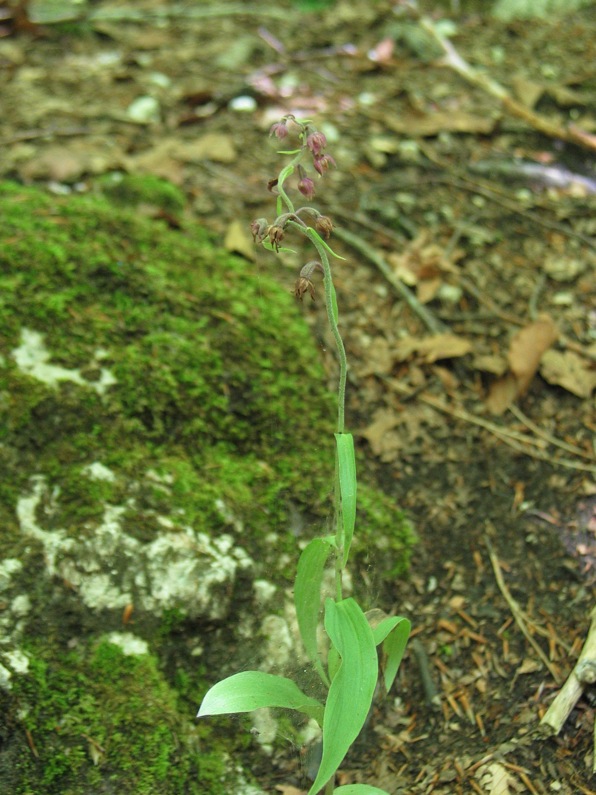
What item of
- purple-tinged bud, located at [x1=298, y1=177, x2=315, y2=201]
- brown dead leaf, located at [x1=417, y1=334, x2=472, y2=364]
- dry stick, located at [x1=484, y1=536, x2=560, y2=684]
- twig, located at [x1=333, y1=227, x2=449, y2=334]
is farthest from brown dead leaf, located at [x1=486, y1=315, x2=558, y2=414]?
purple-tinged bud, located at [x1=298, y1=177, x2=315, y2=201]

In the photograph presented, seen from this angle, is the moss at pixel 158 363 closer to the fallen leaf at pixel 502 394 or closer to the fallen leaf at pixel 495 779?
the fallen leaf at pixel 502 394

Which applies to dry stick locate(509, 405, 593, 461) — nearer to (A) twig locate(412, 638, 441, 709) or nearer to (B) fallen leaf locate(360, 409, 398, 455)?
(B) fallen leaf locate(360, 409, 398, 455)

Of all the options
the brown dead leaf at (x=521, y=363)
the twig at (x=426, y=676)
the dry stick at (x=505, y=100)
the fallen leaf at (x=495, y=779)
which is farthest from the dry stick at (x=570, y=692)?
the dry stick at (x=505, y=100)

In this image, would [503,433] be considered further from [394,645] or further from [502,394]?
[394,645]

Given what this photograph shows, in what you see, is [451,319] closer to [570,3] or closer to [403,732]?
[403,732]

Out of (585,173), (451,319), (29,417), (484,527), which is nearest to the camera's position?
(29,417)

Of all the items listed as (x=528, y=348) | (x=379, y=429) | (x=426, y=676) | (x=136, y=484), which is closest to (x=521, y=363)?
(x=528, y=348)

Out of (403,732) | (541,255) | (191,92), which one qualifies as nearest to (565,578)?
(403,732)
